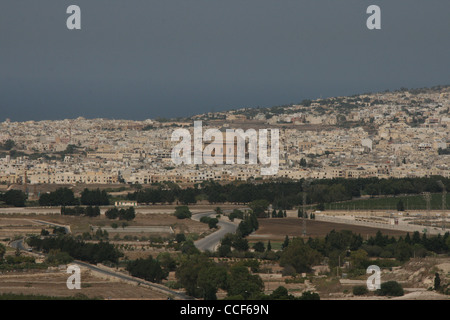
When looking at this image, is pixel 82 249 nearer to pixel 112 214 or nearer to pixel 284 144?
pixel 112 214

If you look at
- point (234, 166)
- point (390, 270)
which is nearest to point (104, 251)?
point (390, 270)

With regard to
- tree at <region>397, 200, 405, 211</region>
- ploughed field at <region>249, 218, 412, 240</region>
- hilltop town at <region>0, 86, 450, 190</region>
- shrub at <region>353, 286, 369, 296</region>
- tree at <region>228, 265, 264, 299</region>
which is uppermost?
hilltop town at <region>0, 86, 450, 190</region>

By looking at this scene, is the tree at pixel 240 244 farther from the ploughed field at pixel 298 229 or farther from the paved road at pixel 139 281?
the paved road at pixel 139 281

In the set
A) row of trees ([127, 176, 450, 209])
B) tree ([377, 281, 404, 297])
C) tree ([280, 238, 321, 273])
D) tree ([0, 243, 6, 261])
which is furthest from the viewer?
row of trees ([127, 176, 450, 209])

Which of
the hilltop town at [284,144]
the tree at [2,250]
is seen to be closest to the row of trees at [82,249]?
the tree at [2,250]

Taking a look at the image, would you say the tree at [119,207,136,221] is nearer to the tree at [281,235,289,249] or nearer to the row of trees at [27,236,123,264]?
the row of trees at [27,236,123,264]

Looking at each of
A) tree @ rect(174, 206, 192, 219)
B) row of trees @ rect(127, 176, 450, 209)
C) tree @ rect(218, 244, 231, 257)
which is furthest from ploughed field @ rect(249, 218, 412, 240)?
row of trees @ rect(127, 176, 450, 209)

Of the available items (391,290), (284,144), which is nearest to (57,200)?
(391,290)

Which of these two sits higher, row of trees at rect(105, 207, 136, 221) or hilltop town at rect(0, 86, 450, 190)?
hilltop town at rect(0, 86, 450, 190)

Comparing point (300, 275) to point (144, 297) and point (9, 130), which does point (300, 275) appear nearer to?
point (144, 297)
